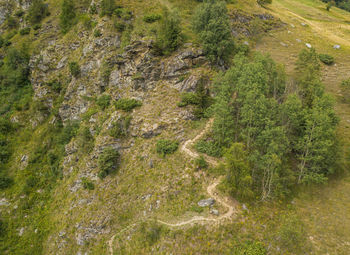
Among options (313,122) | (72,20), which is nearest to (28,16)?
(72,20)

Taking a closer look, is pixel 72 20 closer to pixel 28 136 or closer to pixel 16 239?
pixel 28 136

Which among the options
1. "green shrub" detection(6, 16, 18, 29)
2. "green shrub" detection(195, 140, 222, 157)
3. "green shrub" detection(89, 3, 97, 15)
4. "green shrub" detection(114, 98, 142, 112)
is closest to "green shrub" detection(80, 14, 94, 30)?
"green shrub" detection(89, 3, 97, 15)

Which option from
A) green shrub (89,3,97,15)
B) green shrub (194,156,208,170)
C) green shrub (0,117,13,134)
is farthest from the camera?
green shrub (89,3,97,15)

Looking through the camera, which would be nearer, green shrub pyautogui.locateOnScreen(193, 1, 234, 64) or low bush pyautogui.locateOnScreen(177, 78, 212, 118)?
low bush pyautogui.locateOnScreen(177, 78, 212, 118)

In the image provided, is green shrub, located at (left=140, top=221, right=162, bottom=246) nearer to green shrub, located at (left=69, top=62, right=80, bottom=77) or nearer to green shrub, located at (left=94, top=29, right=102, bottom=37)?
green shrub, located at (left=69, top=62, right=80, bottom=77)

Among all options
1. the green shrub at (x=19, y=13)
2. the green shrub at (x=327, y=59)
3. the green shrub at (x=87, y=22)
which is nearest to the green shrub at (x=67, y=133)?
the green shrub at (x=87, y=22)

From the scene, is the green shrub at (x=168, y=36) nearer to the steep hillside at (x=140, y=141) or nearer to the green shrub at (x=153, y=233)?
the steep hillside at (x=140, y=141)
